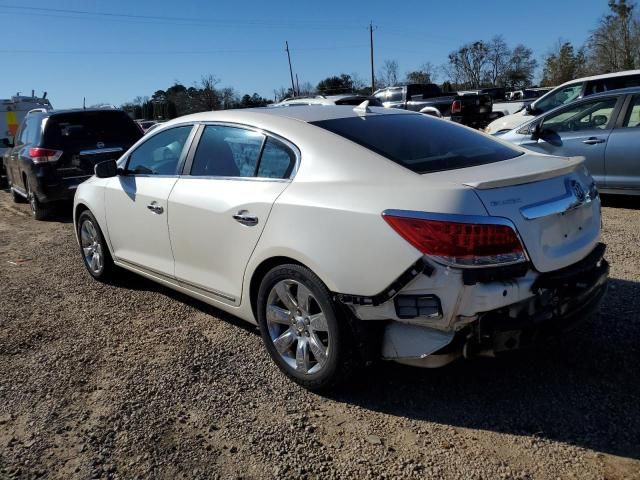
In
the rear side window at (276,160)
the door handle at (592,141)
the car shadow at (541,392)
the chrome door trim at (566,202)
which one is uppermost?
the rear side window at (276,160)

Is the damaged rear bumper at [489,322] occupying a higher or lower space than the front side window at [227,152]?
lower

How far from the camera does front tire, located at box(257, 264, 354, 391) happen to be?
294cm

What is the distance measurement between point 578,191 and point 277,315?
5.87 feet

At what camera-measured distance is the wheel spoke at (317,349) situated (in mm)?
3062

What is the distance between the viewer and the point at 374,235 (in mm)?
2693

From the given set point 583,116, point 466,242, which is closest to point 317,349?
point 466,242

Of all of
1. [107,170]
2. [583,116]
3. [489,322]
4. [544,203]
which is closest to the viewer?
[489,322]

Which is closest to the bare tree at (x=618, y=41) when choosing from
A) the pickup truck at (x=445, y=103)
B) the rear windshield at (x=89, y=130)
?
the pickup truck at (x=445, y=103)

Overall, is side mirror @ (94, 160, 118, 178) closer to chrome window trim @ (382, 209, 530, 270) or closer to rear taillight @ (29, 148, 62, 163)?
chrome window trim @ (382, 209, 530, 270)

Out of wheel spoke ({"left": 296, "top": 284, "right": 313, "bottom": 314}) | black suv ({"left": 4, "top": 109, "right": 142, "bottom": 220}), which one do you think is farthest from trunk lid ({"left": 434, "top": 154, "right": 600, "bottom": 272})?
black suv ({"left": 4, "top": 109, "right": 142, "bottom": 220})

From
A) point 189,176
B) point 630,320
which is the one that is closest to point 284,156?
point 189,176

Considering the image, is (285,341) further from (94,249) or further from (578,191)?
(94,249)

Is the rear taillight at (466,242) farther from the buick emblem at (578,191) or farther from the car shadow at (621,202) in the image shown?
the car shadow at (621,202)

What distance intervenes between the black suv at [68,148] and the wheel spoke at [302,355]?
22.0 ft
